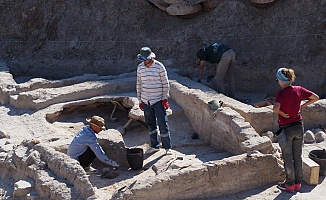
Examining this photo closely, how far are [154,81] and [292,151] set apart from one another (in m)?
2.48

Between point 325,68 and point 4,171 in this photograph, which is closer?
point 4,171

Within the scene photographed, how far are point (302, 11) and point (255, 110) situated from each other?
545 cm

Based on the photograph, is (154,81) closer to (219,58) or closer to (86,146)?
(86,146)

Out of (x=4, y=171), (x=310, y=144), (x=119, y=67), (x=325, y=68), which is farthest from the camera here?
(x=119, y=67)

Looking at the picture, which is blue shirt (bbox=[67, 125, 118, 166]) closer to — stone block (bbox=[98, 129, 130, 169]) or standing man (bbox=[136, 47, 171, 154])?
stone block (bbox=[98, 129, 130, 169])

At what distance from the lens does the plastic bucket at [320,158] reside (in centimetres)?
895

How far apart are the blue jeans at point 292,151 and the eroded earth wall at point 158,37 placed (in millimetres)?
6419

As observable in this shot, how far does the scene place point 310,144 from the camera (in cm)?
1048

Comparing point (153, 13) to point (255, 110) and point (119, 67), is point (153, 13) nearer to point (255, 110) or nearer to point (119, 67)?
point (119, 67)

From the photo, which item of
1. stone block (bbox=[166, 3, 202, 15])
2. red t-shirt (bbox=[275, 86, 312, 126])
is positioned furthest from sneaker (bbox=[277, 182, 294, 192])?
stone block (bbox=[166, 3, 202, 15])

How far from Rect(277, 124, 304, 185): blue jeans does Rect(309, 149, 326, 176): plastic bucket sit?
2.21 feet

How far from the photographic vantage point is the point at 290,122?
324 inches

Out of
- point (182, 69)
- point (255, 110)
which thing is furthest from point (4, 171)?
point (182, 69)

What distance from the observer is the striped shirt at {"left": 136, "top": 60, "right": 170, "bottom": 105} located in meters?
9.57
